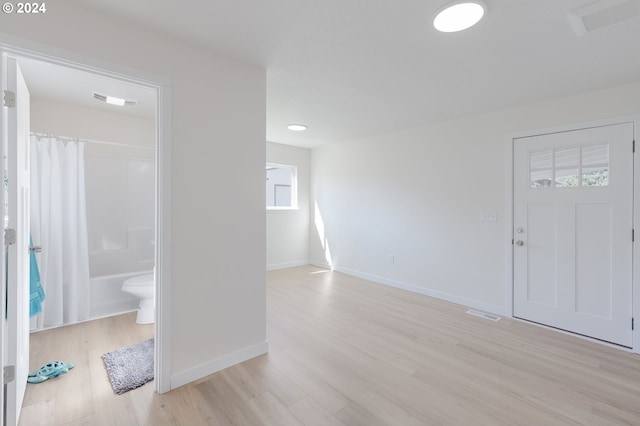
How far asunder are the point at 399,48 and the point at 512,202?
2320mm

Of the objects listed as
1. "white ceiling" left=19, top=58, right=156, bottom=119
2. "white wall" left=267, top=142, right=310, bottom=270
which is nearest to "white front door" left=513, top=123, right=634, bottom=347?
"white wall" left=267, top=142, right=310, bottom=270

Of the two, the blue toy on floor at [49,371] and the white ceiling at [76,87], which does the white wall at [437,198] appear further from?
the blue toy on floor at [49,371]

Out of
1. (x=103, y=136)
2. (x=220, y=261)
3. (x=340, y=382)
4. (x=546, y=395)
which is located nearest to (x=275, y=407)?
(x=340, y=382)

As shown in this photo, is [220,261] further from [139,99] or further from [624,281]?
[624,281]

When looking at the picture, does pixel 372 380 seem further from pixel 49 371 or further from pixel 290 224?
pixel 290 224

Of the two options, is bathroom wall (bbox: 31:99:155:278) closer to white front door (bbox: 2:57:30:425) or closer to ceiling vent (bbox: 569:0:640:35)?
white front door (bbox: 2:57:30:425)

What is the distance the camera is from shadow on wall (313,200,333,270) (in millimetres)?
5656

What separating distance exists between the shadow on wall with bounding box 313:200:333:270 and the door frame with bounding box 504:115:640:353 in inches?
120

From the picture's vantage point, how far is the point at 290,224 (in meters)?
5.75

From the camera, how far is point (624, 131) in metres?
2.64

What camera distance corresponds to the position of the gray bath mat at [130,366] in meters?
2.00

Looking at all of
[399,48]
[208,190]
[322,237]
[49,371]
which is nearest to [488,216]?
[399,48]

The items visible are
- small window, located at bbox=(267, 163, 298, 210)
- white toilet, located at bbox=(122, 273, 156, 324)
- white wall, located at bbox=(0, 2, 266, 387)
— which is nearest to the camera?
white wall, located at bbox=(0, 2, 266, 387)

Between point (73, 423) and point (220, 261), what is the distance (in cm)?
120
